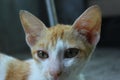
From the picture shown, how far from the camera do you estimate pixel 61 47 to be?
3.82ft

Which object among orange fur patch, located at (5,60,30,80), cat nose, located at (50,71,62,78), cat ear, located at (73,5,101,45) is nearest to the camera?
cat nose, located at (50,71,62,78)

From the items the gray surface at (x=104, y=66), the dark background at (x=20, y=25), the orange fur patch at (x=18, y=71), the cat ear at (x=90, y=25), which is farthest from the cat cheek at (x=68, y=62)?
the dark background at (x=20, y=25)

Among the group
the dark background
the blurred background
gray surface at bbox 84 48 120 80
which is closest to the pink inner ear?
gray surface at bbox 84 48 120 80

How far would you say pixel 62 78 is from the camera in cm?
114

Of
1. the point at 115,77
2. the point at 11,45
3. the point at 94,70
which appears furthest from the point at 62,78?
the point at 11,45

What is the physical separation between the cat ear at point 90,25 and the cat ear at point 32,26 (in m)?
0.13

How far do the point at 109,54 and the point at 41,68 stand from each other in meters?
1.33

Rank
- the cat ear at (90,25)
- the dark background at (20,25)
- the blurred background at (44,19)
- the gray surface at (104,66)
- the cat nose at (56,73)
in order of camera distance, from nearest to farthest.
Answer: the cat nose at (56,73)
the cat ear at (90,25)
the gray surface at (104,66)
the blurred background at (44,19)
the dark background at (20,25)

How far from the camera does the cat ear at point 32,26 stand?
4.17 ft

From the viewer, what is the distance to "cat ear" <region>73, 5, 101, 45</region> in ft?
4.05

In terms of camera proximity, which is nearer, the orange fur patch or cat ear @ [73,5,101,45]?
cat ear @ [73,5,101,45]

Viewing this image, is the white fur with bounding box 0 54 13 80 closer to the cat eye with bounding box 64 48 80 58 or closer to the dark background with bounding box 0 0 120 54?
the cat eye with bounding box 64 48 80 58

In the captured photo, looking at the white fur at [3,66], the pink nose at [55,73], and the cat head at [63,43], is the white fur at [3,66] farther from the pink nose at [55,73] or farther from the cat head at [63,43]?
the pink nose at [55,73]

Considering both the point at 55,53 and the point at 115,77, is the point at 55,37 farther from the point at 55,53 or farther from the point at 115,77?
the point at 115,77
